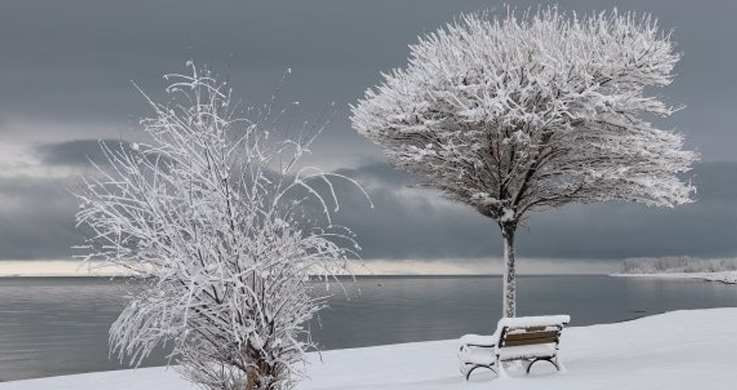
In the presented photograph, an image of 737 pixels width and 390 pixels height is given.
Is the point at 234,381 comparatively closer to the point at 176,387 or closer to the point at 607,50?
the point at 176,387

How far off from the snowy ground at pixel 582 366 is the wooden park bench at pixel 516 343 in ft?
1.27

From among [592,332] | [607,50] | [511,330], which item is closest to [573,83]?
[607,50]

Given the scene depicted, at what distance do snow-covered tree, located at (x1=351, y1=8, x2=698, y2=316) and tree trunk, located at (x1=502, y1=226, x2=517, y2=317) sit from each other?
0.03 m

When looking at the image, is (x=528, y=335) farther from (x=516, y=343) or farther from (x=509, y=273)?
(x=509, y=273)

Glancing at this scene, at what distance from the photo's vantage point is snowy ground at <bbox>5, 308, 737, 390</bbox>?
40.8ft

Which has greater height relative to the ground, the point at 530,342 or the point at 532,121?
the point at 532,121

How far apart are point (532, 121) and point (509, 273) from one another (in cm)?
427

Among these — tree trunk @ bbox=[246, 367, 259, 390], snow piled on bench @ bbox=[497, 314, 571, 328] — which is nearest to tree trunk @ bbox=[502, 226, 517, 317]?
snow piled on bench @ bbox=[497, 314, 571, 328]

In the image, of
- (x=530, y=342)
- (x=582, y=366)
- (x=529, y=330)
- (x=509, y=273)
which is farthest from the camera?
(x=509, y=273)

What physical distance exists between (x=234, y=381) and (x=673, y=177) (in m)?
14.0

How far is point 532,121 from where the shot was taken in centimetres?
1766

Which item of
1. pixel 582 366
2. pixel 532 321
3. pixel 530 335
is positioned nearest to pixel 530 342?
pixel 530 335

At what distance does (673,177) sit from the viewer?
19.9 metres

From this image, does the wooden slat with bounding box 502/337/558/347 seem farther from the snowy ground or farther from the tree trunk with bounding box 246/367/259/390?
the tree trunk with bounding box 246/367/259/390
